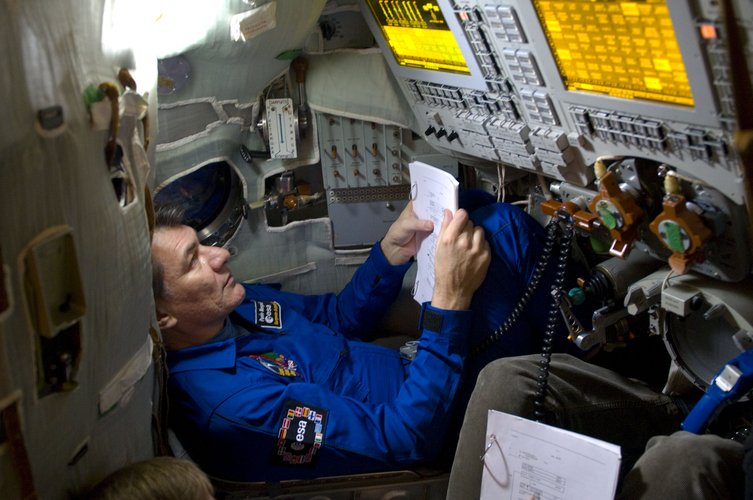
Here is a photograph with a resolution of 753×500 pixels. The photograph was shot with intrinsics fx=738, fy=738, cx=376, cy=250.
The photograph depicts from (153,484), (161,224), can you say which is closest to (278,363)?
(161,224)

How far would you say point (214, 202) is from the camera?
283cm

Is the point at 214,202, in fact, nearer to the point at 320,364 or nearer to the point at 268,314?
the point at 268,314

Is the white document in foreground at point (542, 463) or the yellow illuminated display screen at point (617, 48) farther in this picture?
the white document in foreground at point (542, 463)

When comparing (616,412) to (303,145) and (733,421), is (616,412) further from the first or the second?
(303,145)

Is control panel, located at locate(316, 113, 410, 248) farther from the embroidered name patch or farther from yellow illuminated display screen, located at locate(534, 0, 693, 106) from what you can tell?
yellow illuminated display screen, located at locate(534, 0, 693, 106)

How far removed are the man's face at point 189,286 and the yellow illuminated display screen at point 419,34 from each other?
91cm

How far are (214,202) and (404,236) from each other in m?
0.81

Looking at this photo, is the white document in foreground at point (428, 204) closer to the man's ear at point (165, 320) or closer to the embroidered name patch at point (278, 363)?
the embroidered name patch at point (278, 363)

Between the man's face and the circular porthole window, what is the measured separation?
1.54 ft

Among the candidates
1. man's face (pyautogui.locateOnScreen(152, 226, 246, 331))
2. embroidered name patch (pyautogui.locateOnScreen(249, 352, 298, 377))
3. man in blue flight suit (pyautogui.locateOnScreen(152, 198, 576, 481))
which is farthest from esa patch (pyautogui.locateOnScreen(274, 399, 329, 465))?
man's face (pyautogui.locateOnScreen(152, 226, 246, 331))

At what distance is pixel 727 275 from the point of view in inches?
67.2

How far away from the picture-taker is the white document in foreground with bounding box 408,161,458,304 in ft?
7.10

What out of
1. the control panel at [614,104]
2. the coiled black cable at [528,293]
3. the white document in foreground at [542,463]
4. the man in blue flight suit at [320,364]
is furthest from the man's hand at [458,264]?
the white document in foreground at [542,463]

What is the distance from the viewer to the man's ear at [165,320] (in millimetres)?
2213
